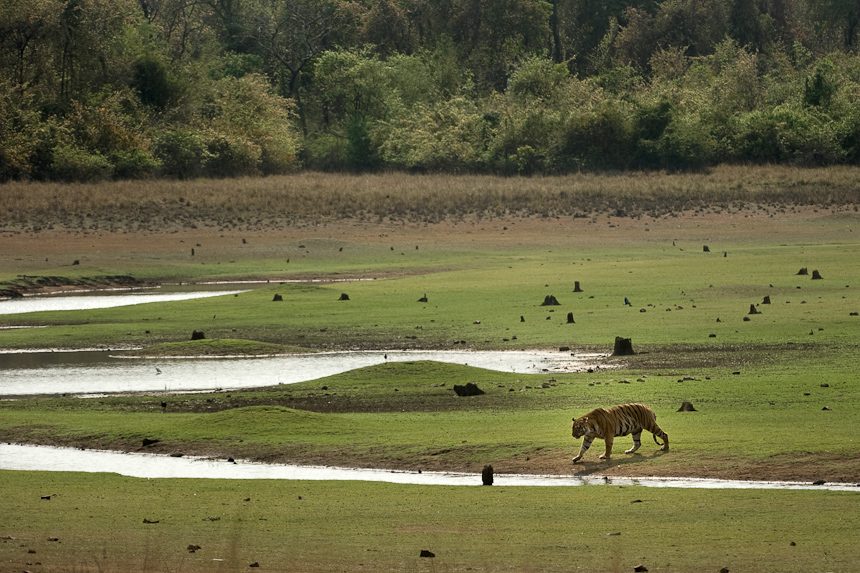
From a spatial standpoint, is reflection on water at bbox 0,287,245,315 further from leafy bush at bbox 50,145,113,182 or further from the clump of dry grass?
leafy bush at bbox 50,145,113,182

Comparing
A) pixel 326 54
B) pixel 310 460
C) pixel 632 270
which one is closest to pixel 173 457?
pixel 310 460

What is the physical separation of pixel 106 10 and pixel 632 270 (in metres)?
39.1

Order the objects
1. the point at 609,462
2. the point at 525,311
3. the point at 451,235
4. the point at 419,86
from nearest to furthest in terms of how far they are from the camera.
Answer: the point at 609,462 < the point at 525,311 < the point at 451,235 < the point at 419,86

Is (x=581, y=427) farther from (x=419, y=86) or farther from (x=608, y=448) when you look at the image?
(x=419, y=86)

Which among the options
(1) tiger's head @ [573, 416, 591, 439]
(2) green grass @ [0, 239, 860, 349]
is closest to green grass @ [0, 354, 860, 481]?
(1) tiger's head @ [573, 416, 591, 439]

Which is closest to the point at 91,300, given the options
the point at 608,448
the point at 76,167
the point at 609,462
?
the point at 76,167

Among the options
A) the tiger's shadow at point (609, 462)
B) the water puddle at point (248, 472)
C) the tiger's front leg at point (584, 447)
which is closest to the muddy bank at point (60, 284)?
the water puddle at point (248, 472)

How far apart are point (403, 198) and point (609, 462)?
47082 mm

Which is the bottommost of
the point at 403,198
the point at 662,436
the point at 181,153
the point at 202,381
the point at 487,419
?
the point at 202,381

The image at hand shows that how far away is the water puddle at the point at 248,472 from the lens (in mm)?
13008

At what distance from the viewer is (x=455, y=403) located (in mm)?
19125

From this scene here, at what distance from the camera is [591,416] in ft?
44.1

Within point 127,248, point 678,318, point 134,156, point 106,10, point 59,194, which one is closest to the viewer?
point 678,318

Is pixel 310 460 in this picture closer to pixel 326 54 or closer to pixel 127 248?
pixel 127 248
